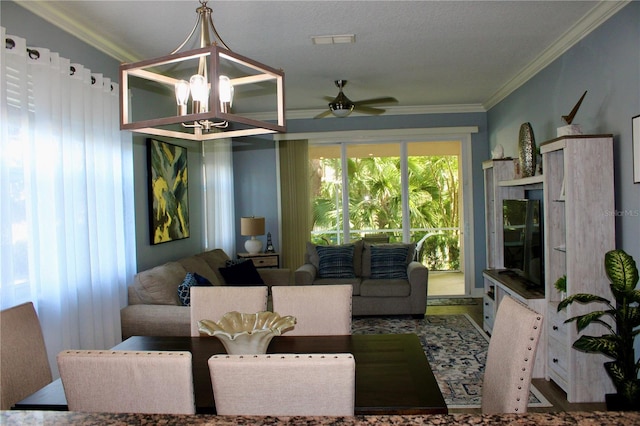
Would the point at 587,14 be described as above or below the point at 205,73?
above

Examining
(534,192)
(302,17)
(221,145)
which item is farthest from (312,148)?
(302,17)

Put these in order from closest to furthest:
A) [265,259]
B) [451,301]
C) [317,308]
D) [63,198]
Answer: [317,308] < [63,198] < [265,259] < [451,301]

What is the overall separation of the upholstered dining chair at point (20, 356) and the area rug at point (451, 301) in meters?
5.29

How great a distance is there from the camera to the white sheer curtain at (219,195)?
247 inches

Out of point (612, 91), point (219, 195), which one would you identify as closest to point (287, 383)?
point (612, 91)

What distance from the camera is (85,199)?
11.0 ft

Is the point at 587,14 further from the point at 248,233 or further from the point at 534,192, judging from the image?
the point at 248,233

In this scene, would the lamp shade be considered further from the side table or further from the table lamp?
the side table

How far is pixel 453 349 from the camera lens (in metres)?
4.51

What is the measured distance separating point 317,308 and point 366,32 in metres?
2.22

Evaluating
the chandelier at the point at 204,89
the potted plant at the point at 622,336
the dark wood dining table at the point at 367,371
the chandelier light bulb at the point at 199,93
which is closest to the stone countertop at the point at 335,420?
the dark wood dining table at the point at 367,371

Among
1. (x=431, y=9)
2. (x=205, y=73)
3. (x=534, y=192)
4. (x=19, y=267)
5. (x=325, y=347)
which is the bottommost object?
(x=325, y=347)

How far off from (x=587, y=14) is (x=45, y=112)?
3698mm

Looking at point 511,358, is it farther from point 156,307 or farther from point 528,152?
point 528,152
